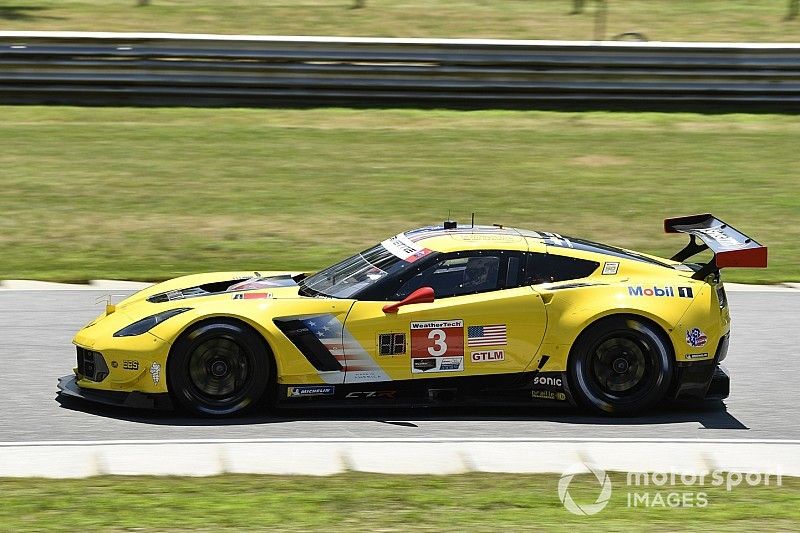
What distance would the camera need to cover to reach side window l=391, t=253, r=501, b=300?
785cm

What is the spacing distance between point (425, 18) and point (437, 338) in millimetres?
14641

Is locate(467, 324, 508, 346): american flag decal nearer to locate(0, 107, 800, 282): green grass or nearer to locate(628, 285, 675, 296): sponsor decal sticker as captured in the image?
locate(628, 285, 675, 296): sponsor decal sticker

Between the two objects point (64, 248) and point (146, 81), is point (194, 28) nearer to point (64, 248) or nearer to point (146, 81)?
point (146, 81)

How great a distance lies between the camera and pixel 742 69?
59.0 ft

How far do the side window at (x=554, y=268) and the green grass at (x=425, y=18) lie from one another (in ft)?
42.6

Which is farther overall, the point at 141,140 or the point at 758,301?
the point at 141,140

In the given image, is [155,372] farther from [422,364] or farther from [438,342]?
[438,342]

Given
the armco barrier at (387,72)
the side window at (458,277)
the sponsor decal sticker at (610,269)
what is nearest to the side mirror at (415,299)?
the side window at (458,277)

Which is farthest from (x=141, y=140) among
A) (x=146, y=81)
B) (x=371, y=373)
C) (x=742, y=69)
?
(x=371, y=373)

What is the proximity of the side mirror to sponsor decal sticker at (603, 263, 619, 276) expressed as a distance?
1.25m

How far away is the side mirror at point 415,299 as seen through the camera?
7676mm

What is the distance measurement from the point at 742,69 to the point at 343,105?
603 cm

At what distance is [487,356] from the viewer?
25.4 ft

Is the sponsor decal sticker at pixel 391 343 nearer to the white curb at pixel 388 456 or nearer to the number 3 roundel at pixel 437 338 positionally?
the number 3 roundel at pixel 437 338
